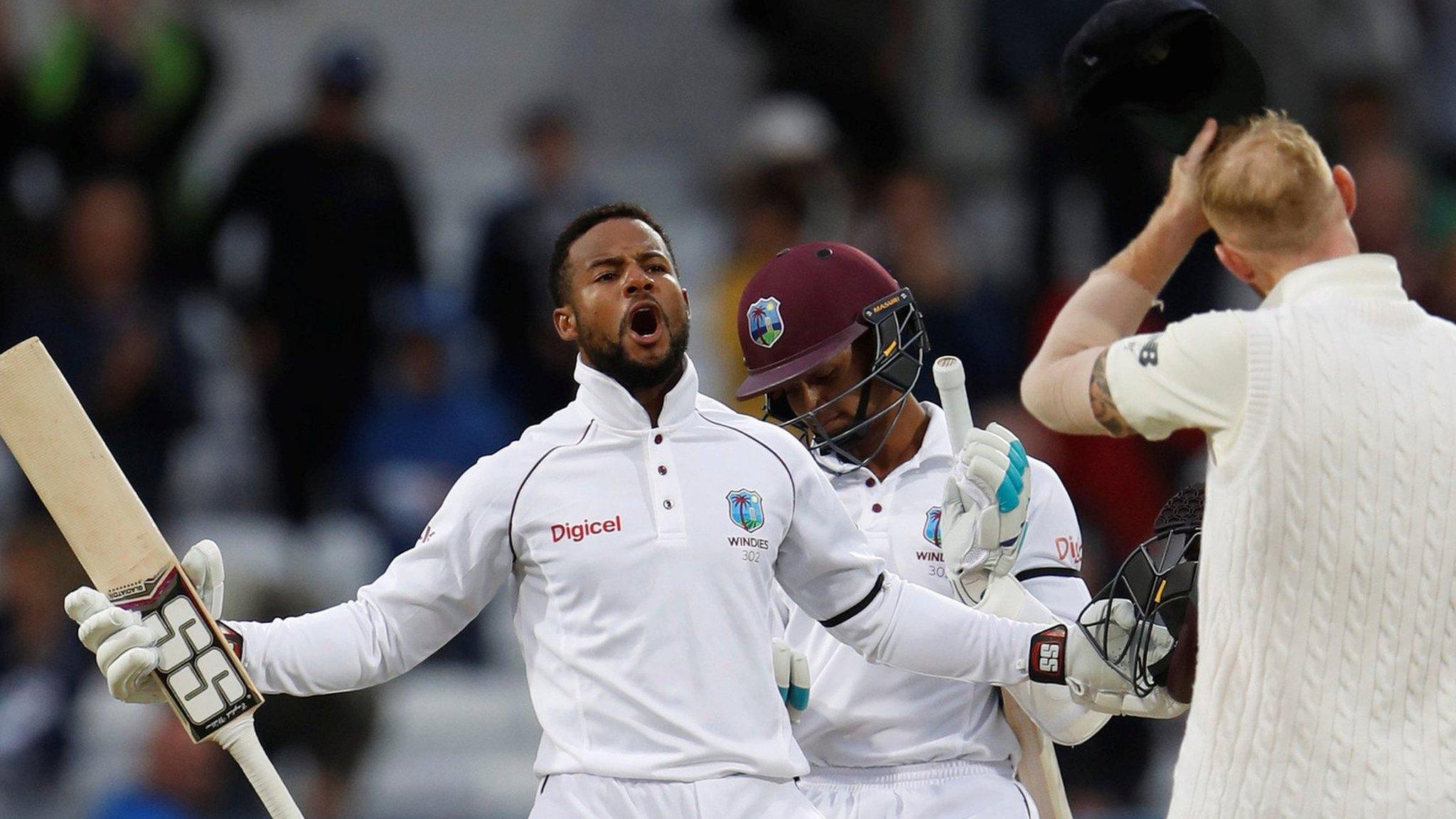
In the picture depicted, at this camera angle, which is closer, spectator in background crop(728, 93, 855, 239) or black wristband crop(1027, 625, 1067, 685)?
black wristband crop(1027, 625, 1067, 685)

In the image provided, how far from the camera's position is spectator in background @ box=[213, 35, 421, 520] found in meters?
7.74

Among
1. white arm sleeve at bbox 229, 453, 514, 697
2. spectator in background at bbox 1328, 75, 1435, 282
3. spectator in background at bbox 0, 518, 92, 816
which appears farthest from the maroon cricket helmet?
spectator in background at bbox 1328, 75, 1435, 282

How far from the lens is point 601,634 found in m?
3.45

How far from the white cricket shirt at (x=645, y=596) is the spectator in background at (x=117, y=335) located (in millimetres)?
4116

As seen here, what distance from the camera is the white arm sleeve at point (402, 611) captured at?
3.52 m

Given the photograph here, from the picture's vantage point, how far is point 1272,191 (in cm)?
298

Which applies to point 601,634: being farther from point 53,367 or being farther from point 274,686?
point 53,367

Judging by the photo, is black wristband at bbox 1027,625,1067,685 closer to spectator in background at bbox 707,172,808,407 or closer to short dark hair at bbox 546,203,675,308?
short dark hair at bbox 546,203,675,308

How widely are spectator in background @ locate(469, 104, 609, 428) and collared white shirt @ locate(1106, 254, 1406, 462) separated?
5033 mm

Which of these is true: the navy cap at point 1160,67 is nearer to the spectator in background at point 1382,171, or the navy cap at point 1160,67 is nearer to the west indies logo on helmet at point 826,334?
the west indies logo on helmet at point 826,334

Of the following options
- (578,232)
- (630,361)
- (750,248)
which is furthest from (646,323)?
(750,248)

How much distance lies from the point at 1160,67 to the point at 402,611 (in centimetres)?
156

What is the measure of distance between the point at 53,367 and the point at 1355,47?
7247 mm

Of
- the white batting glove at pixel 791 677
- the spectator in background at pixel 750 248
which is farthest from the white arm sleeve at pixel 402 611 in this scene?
the spectator in background at pixel 750 248
